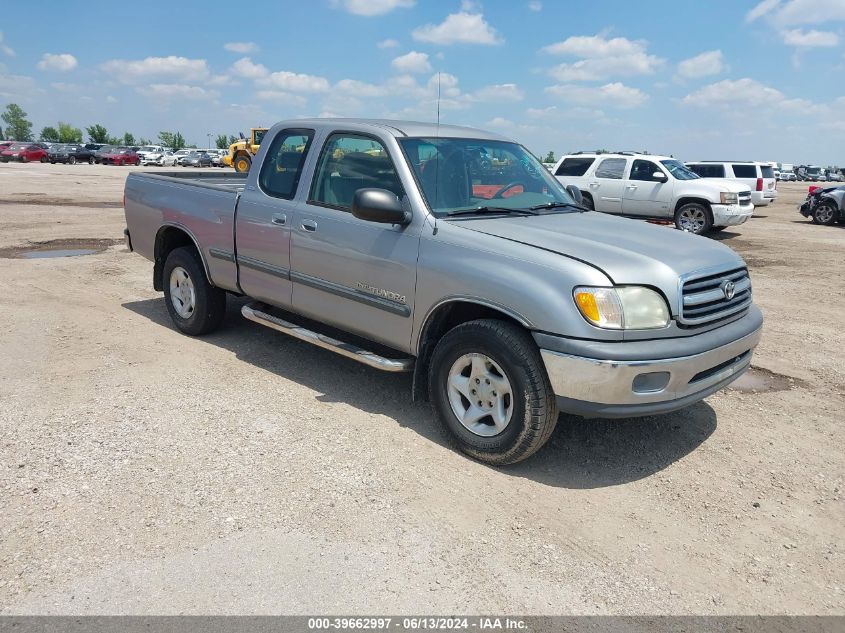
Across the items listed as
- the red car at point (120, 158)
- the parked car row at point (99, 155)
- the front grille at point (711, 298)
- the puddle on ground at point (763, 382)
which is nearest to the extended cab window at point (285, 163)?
the front grille at point (711, 298)

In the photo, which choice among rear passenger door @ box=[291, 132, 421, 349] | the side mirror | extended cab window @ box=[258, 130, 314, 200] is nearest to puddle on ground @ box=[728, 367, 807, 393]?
rear passenger door @ box=[291, 132, 421, 349]

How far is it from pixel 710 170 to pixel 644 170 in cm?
817

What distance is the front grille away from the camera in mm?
3695

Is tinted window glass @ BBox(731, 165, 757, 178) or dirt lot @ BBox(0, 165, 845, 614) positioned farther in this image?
tinted window glass @ BBox(731, 165, 757, 178)

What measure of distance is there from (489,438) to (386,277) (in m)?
1.23

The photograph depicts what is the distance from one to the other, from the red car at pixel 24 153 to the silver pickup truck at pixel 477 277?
50.7 metres

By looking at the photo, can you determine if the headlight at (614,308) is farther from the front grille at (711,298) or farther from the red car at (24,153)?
the red car at (24,153)

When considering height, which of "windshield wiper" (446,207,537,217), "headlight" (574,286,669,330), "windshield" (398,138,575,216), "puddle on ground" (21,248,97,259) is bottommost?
"puddle on ground" (21,248,97,259)

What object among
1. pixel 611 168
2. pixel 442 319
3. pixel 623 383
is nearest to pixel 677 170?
pixel 611 168

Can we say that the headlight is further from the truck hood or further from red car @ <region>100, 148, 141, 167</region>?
red car @ <region>100, 148, 141, 167</region>

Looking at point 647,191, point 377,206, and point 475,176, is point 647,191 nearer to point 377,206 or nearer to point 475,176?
point 475,176

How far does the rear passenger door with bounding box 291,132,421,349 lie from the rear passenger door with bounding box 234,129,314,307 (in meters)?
0.14

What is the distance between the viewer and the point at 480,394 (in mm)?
3951

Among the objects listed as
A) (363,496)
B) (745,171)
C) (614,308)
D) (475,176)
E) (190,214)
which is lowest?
(363,496)
